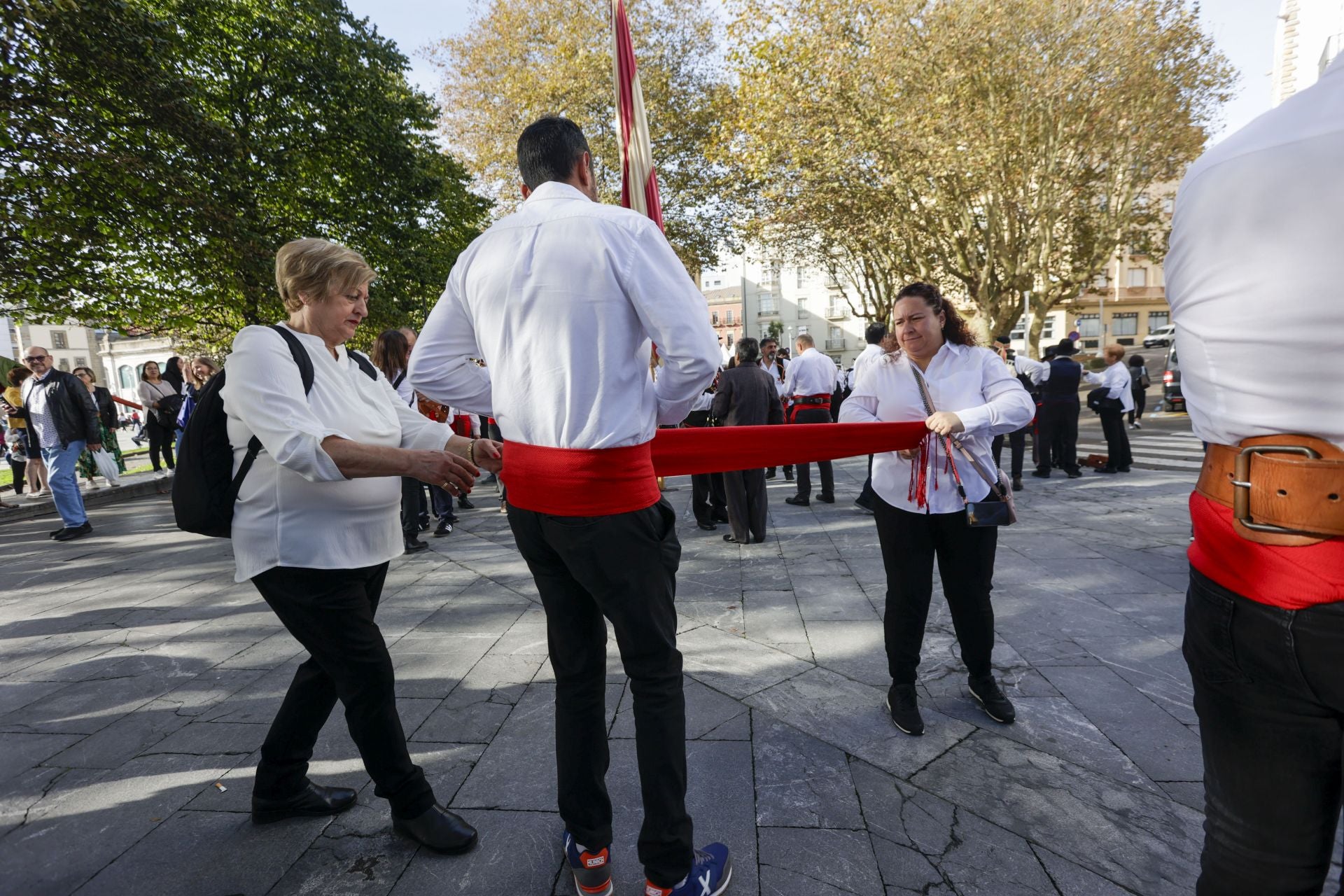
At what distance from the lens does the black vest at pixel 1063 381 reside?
9422 mm

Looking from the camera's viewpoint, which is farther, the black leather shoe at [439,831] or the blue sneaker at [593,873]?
the black leather shoe at [439,831]

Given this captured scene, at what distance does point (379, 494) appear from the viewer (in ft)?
7.06

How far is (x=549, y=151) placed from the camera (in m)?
1.87

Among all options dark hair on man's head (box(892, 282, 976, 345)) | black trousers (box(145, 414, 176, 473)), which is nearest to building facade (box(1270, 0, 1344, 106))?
dark hair on man's head (box(892, 282, 976, 345))

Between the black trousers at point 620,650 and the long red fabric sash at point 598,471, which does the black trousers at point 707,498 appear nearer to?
the long red fabric sash at point 598,471

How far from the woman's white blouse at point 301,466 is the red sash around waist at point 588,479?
0.57 metres

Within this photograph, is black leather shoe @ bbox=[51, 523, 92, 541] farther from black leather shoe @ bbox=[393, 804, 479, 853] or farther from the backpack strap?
black leather shoe @ bbox=[393, 804, 479, 853]

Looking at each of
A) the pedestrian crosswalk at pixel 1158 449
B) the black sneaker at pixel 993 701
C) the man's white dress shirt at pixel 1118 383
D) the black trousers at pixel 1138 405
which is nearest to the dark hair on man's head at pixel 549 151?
the black sneaker at pixel 993 701

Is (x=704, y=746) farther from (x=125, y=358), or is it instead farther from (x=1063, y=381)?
(x=125, y=358)

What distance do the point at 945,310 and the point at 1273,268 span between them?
1.97 meters

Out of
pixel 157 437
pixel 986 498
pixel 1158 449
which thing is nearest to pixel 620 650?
pixel 986 498

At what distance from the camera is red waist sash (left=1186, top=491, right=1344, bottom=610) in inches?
41.4

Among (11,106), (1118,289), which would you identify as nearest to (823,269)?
(11,106)

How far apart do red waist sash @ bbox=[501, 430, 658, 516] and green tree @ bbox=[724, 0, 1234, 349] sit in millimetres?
16671
